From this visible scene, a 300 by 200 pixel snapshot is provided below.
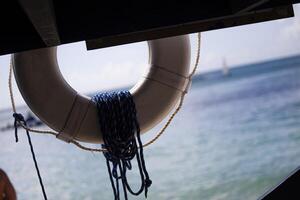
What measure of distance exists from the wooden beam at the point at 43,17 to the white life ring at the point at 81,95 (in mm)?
522

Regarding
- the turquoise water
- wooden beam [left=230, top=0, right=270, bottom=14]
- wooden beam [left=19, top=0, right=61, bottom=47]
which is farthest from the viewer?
the turquoise water

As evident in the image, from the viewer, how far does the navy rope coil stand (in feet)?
5.49

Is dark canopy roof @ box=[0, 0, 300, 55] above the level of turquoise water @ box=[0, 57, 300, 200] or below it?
above

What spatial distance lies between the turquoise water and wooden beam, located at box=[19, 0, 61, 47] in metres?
8.83

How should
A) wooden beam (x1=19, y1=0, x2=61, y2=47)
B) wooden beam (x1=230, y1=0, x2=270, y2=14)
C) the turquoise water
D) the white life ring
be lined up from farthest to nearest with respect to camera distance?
the turquoise water → the white life ring → wooden beam (x1=230, y1=0, x2=270, y2=14) → wooden beam (x1=19, y1=0, x2=61, y2=47)

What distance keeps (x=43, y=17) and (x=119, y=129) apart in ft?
2.72

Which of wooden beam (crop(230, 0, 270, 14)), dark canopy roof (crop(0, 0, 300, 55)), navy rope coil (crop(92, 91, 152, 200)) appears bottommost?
navy rope coil (crop(92, 91, 152, 200))

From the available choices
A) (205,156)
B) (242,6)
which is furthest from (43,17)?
(205,156)

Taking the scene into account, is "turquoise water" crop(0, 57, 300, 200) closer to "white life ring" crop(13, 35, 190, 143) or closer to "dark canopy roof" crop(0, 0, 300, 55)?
"white life ring" crop(13, 35, 190, 143)

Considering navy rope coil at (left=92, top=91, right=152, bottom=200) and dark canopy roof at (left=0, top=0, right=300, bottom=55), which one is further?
navy rope coil at (left=92, top=91, right=152, bottom=200)

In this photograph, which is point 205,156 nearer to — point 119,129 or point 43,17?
point 119,129

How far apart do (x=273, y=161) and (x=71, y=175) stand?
19.4ft

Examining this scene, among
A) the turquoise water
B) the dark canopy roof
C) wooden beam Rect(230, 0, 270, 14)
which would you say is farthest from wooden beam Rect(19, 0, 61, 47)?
the turquoise water

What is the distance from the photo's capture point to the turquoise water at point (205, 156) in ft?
35.0
